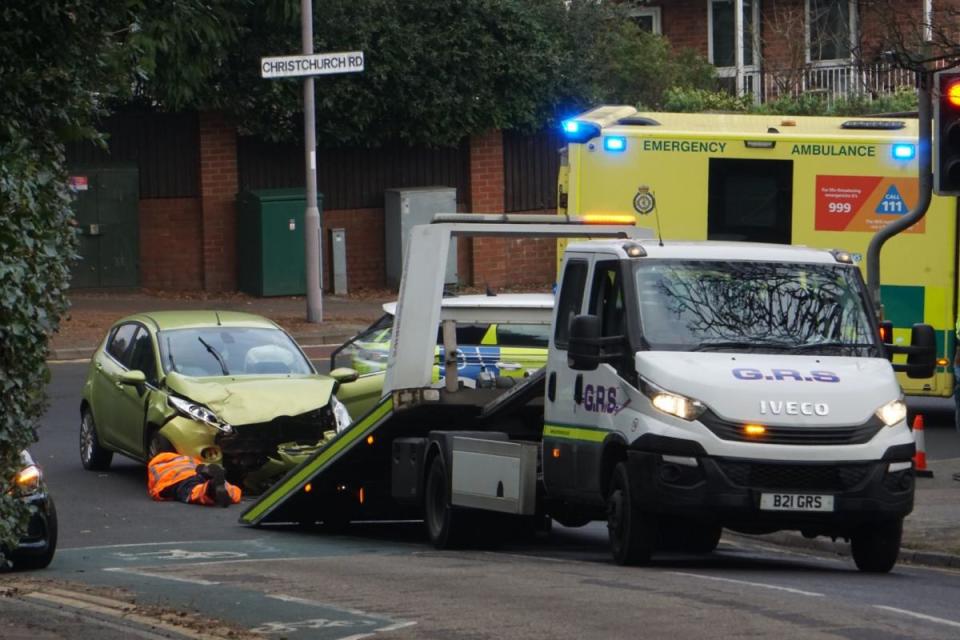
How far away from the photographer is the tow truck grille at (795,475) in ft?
35.7

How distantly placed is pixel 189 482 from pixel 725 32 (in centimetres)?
2825

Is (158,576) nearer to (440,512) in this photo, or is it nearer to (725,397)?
(440,512)

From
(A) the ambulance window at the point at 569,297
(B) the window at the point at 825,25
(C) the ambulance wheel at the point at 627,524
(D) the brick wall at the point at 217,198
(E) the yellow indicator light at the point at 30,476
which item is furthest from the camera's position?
(B) the window at the point at 825,25

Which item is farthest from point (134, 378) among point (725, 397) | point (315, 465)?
point (725, 397)

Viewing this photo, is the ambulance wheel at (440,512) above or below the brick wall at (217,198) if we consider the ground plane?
below

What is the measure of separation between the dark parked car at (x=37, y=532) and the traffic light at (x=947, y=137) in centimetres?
628

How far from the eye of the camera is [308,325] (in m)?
28.5

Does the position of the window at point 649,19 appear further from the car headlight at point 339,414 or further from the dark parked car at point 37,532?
the dark parked car at point 37,532

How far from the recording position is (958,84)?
12.6 metres

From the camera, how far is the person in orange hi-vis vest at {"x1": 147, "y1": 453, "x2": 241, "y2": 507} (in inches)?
619

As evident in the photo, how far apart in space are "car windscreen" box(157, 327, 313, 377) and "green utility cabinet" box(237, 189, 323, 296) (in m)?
13.8

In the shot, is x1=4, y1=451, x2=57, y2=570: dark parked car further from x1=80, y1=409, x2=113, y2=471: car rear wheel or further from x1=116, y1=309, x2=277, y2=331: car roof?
x1=80, y1=409, x2=113, y2=471: car rear wheel

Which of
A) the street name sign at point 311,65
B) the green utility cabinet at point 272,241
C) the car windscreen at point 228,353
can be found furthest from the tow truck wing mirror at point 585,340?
the green utility cabinet at point 272,241

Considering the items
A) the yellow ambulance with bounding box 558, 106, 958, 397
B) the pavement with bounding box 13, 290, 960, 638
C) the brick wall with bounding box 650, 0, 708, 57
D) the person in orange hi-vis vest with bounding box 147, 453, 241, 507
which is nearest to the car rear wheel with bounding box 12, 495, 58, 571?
the person in orange hi-vis vest with bounding box 147, 453, 241, 507
